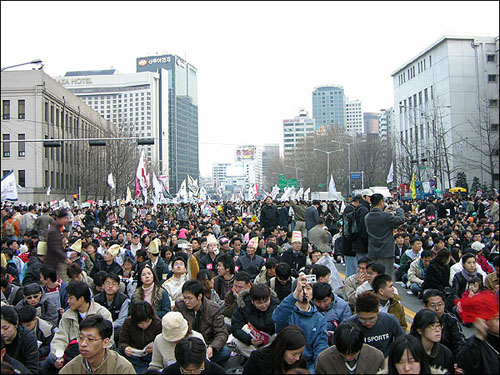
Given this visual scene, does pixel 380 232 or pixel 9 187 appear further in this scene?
pixel 9 187

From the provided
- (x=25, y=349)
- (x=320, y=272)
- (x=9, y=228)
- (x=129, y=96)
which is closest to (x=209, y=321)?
(x=320, y=272)

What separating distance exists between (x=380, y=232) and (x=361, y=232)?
1319 millimetres

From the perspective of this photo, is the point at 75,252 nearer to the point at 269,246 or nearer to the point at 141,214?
the point at 269,246

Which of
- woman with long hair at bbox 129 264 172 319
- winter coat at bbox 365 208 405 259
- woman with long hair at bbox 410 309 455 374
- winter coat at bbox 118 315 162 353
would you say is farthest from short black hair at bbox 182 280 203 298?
winter coat at bbox 365 208 405 259

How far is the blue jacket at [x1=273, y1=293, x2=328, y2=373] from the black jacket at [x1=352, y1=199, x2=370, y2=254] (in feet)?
14.4

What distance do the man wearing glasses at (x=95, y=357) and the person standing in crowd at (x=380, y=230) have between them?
5.17 metres

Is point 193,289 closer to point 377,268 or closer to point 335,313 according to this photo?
point 335,313

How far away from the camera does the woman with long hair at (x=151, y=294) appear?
7.46 metres

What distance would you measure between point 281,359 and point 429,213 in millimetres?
18432

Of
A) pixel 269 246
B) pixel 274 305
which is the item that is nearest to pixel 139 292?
pixel 274 305

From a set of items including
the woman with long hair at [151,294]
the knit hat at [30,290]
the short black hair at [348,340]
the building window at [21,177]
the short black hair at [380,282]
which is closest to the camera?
the short black hair at [348,340]

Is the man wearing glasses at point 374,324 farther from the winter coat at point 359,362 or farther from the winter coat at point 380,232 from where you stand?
the winter coat at point 380,232

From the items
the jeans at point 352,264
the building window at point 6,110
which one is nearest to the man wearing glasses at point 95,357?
the jeans at point 352,264

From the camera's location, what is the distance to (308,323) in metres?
5.63
